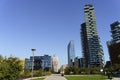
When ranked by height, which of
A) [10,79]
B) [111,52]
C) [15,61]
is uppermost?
[111,52]

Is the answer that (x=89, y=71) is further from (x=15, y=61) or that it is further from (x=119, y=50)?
(x=15, y=61)

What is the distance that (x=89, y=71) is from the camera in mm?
110625

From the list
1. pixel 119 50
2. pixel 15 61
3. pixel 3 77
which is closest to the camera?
pixel 3 77

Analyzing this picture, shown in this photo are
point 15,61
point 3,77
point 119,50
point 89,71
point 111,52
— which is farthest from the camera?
point 111,52

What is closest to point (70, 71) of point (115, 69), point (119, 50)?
point (115, 69)

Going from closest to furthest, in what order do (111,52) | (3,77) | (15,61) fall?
(3,77), (15,61), (111,52)

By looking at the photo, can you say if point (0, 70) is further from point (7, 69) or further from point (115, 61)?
point (115, 61)

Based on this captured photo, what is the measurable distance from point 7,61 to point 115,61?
130m

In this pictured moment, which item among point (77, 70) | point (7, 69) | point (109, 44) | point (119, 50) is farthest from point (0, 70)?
point (109, 44)

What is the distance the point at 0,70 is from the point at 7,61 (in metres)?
3.09

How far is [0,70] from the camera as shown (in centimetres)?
3372

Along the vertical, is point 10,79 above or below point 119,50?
below

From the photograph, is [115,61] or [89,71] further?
[115,61]

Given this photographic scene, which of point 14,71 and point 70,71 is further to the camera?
point 70,71
